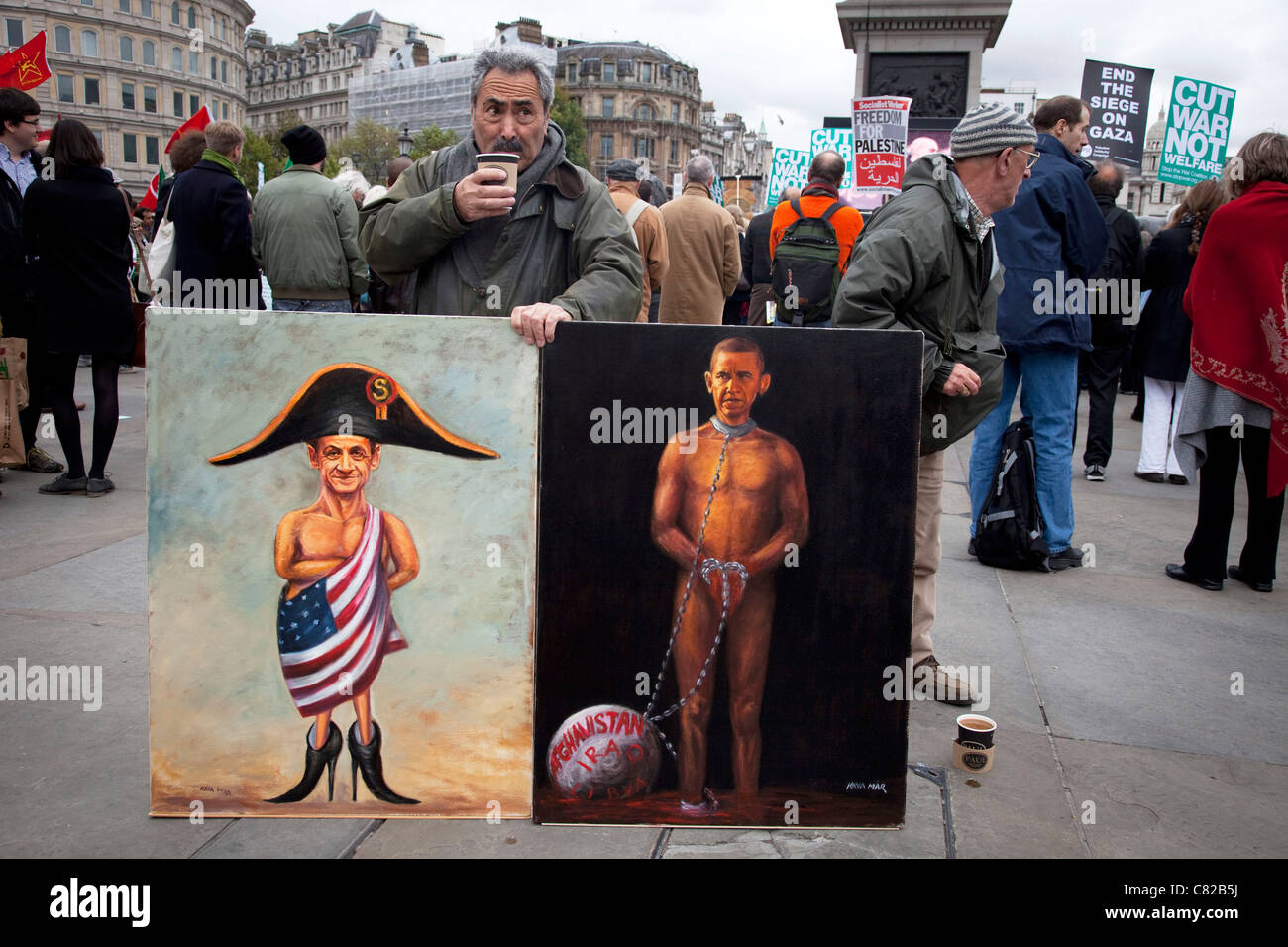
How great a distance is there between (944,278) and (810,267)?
3992 mm

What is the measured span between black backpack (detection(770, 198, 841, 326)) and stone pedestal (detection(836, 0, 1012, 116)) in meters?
8.58

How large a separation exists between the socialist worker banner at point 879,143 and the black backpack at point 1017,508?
6463mm

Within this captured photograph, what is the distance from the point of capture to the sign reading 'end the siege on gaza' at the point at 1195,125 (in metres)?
12.0

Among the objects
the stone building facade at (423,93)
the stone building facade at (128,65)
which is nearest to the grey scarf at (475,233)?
the stone building facade at (128,65)

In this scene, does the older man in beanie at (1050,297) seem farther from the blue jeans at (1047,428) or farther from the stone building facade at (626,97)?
the stone building facade at (626,97)

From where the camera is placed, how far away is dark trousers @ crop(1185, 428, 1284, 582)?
5320 millimetres

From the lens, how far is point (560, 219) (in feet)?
10.2

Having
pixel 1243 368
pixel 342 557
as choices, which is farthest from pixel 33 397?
pixel 1243 368

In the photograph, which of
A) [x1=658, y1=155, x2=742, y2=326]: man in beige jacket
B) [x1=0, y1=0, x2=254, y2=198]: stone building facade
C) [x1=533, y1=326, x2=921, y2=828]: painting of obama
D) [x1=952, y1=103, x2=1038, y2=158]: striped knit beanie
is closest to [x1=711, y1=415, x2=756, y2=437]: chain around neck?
[x1=533, y1=326, x2=921, y2=828]: painting of obama

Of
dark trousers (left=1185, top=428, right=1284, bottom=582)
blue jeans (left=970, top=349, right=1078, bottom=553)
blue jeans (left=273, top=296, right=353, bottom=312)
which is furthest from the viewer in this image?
blue jeans (left=273, top=296, right=353, bottom=312)

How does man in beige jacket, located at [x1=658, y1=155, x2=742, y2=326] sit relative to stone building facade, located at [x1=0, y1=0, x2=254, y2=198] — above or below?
below

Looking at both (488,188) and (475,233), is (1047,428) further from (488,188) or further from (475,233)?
(488,188)

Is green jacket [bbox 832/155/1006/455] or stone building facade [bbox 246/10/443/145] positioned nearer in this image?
green jacket [bbox 832/155/1006/455]

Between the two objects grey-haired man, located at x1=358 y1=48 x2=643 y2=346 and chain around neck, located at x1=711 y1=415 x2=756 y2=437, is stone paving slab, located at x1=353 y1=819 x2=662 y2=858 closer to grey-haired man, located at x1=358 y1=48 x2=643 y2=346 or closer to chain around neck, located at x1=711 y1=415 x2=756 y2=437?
chain around neck, located at x1=711 y1=415 x2=756 y2=437
